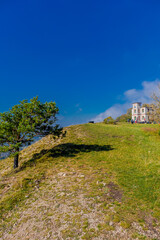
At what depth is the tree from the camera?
64.5 feet

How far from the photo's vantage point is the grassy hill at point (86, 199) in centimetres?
849

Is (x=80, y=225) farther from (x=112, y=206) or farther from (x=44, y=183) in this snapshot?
(x=44, y=183)

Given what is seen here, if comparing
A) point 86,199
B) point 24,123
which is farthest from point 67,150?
point 86,199

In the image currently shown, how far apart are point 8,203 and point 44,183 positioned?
3.67m

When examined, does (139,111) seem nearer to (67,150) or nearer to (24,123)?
(67,150)

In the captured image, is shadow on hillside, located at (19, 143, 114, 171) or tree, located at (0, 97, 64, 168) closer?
tree, located at (0, 97, 64, 168)

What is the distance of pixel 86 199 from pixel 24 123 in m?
13.3

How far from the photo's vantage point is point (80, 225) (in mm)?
8820

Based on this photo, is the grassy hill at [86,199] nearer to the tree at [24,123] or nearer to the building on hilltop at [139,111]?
the tree at [24,123]

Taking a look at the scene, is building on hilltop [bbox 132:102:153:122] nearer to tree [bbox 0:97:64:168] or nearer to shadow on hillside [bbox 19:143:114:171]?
shadow on hillside [bbox 19:143:114:171]

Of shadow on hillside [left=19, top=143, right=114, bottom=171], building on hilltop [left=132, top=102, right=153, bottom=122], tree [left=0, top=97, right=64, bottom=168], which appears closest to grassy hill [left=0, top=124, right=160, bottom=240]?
shadow on hillside [left=19, top=143, right=114, bottom=171]

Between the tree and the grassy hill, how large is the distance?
4107 mm

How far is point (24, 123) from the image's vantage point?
66.2ft

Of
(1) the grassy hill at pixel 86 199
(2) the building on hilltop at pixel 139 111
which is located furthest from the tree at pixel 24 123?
(2) the building on hilltop at pixel 139 111
